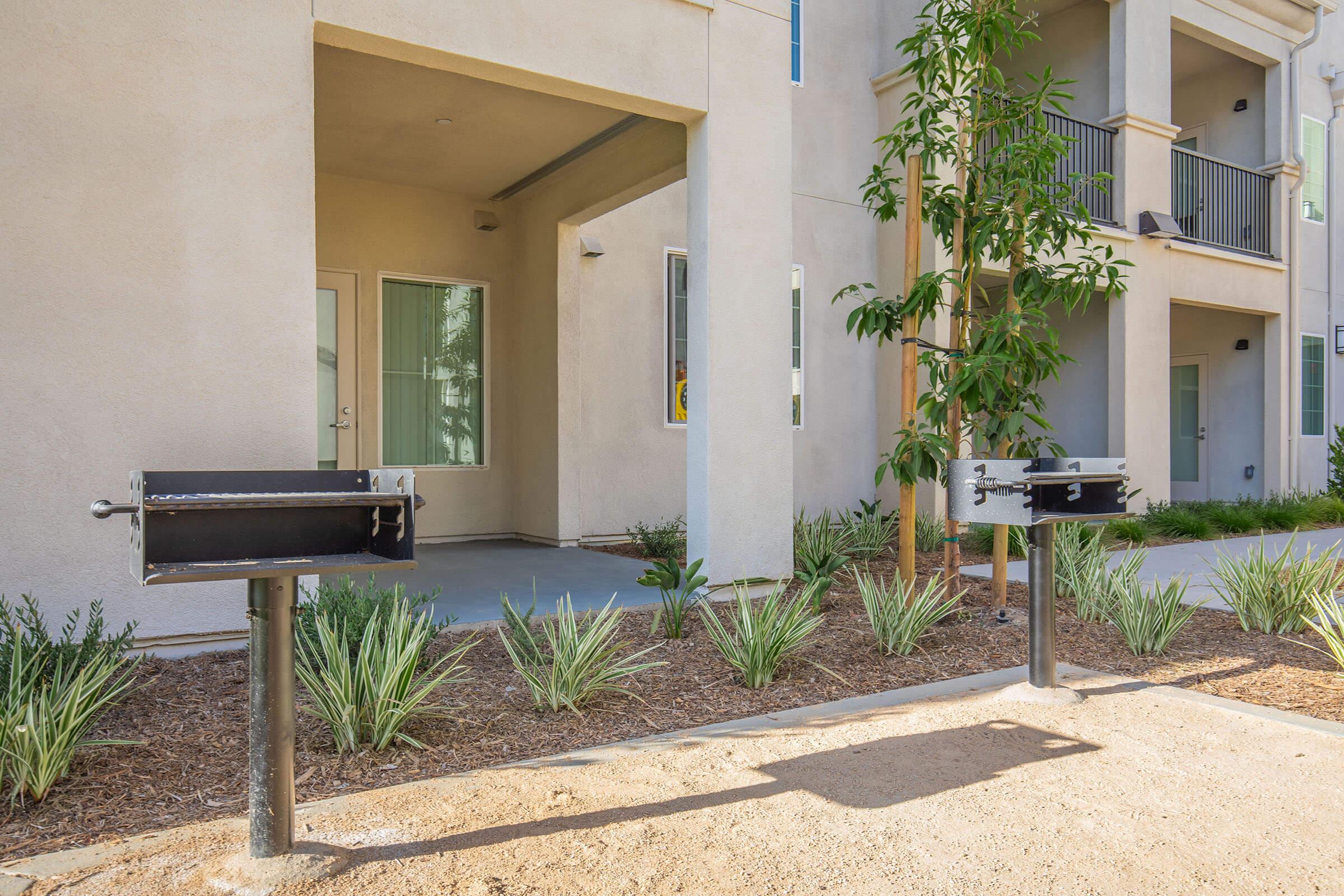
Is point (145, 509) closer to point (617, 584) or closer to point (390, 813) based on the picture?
point (390, 813)

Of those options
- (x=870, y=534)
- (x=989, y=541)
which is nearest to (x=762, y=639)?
(x=870, y=534)

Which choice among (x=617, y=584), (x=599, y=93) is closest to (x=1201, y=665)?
(x=617, y=584)

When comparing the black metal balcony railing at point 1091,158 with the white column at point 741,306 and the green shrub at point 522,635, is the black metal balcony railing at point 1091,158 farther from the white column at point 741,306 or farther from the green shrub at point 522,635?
the green shrub at point 522,635

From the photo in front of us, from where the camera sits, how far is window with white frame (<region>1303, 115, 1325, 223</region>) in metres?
14.1

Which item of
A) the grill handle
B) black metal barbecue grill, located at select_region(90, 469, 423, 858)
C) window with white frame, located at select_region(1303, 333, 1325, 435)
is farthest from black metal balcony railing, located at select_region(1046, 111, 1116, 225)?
the grill handle

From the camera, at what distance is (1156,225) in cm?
1111

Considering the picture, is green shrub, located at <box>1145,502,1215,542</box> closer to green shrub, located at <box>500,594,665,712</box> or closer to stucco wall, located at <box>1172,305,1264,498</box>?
stucco wall, located at <box>1172,305,1264,498</box>

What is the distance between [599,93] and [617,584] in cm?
336

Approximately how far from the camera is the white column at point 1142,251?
11023 millimetres

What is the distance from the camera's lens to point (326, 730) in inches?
138

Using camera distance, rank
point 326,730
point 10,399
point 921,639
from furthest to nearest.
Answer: point 921,639 → point 10,399 → point 326,730

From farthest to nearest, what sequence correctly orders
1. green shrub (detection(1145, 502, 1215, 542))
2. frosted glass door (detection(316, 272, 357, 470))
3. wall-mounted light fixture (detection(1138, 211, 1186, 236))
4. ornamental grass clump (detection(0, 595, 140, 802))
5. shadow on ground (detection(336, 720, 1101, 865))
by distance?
wall-mounted light fixture (detection(1138, 211, 1186, 236)), green shrub (detection(1145, 502, 1215, 542)), frosted glass door (detection(316, 272, 357, 470)), ornamental grass clump (detection(0, 595, 140, 802)), shadow on ground (detection(336, 720, 1101, 865))

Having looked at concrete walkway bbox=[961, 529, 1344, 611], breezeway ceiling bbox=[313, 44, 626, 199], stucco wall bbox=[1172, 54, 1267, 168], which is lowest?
concrete walkway bbox=[961, 529, 1344, 611]

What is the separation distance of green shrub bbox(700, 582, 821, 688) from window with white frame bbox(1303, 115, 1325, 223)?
45.5 feet
